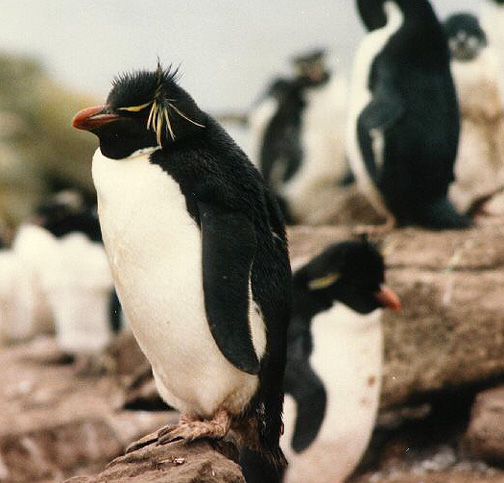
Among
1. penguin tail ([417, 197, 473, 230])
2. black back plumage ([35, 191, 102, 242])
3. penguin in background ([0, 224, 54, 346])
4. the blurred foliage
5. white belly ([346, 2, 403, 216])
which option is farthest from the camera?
the blurred foliage

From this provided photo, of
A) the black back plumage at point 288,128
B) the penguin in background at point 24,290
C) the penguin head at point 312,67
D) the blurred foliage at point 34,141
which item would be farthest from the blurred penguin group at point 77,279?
the blurred foliage at point 34,141

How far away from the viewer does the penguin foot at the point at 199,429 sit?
2.28 m

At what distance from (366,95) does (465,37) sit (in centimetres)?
129

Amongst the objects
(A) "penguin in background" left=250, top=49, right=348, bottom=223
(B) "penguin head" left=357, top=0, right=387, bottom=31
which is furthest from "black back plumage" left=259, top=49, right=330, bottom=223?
(B) "penguin head" left=357, top=0, right=387, bottom=31

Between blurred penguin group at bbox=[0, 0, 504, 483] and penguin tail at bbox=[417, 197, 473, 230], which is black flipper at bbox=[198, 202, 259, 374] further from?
penguin tail at bbox=[417, 197, 473, 230]

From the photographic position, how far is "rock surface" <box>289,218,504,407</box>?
4277 millimetres

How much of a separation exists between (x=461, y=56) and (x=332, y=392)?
2.97m

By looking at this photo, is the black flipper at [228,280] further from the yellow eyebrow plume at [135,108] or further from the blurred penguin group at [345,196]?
the blurred penguin group at [345,196]

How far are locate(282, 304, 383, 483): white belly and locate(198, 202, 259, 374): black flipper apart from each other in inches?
55.2

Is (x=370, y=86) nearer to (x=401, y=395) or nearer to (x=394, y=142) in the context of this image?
(x=394, y=142)

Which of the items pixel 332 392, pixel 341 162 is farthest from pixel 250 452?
pixel 341 162

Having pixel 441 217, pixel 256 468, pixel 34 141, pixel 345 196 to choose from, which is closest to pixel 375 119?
pixel 441 217

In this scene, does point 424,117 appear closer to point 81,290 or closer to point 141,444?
point 81,290

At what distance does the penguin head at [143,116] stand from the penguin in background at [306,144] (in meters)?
4.81
